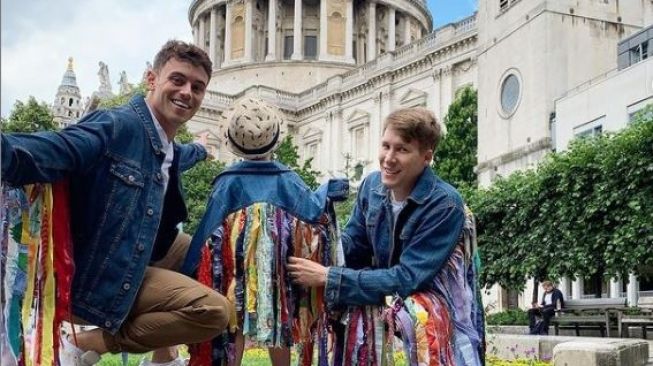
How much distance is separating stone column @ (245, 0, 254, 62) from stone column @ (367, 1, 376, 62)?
957cm

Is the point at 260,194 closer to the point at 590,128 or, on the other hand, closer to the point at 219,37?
the point at 590,128

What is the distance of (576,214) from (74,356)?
14139 millimetres

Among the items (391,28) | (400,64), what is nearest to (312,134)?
(400,64)

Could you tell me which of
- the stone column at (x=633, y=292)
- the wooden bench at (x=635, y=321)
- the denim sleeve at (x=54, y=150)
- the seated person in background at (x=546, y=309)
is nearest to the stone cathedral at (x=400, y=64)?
the denim sleeve at (x=54, y=150)

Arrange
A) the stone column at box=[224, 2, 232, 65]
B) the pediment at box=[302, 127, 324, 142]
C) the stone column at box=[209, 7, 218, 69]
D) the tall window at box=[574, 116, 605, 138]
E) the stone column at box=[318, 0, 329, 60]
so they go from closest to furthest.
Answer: the tall window at box=[574, 116, 605, 138] → the pediment at box=[302, 127, 324, 142] → the stone column at box=[318, 0, 329, 60] → the stone column at box=[224, 2, 232, 65] → the stone column at box=[209, 7, 218, 69]

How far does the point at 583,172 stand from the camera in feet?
53.1

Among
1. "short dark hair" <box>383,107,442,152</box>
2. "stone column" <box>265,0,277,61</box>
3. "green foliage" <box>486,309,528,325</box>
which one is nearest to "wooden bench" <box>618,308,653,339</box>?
"green foliage" <box>486,309,528,325</box>

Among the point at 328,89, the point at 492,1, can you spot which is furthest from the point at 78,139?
the point at 328,89

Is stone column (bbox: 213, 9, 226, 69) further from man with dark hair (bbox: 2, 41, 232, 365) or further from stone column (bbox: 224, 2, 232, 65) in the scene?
man with dark hair (bbox: 2, 41, 232, 365)

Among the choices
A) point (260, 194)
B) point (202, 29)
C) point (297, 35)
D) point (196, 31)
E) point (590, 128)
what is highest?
point (196, 31)

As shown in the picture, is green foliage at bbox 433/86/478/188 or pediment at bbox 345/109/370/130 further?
pediment at bbox 345/109/370/130

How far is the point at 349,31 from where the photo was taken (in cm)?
6212

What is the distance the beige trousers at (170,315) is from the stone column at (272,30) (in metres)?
58.0

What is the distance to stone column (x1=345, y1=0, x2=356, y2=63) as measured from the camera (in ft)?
201
